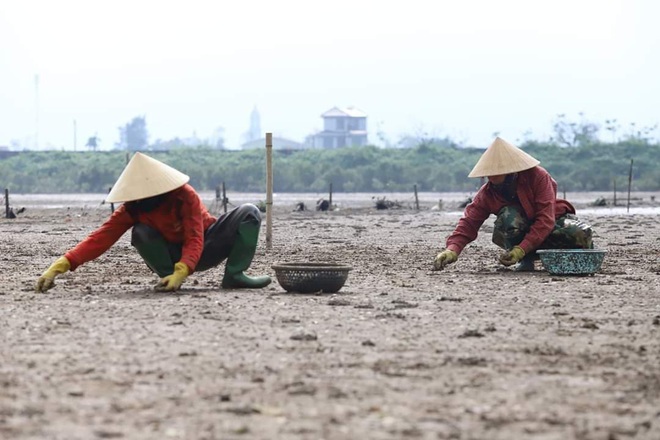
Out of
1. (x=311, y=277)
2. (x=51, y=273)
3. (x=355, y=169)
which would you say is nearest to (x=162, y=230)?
(x=51, y=273)

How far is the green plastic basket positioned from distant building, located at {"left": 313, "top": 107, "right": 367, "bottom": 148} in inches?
4554

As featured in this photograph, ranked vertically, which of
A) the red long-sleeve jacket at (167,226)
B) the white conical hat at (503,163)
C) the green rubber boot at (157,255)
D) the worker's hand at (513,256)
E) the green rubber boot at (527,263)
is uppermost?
the white conical hat at (503,163)

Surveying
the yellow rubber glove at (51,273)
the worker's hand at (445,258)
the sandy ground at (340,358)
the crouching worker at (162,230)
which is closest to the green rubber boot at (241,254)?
the crouching worker at (162,230)

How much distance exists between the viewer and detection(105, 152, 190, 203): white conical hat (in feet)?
36.6

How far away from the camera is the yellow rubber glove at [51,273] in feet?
37.1

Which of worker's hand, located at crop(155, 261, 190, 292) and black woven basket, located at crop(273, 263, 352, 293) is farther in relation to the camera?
black woven basket, located at crop(273, 263, 352, 293)

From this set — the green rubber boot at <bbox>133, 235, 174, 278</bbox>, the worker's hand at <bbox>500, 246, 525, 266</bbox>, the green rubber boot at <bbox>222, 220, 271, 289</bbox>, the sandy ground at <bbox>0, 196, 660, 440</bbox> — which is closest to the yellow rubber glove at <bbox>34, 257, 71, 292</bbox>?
the sandy ground at <bbox>0, 196, 660, 440</bbox>

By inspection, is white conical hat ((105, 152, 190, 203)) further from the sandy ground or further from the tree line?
the tree line

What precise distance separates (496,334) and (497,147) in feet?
16.5

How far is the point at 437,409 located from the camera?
6.46 meters

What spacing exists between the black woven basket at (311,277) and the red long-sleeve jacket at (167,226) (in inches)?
29.2

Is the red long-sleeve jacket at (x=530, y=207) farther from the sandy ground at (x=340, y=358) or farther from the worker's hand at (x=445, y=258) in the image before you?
the sandy ground at (x=340, y=358)

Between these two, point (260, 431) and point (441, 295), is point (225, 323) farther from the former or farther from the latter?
point (260, 431)

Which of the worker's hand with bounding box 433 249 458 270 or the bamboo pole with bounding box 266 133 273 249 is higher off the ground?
the bamboo pole with bounding box 266 133 273 249
